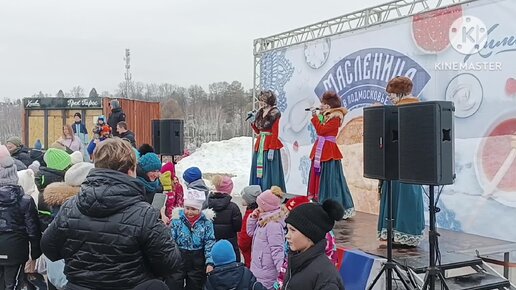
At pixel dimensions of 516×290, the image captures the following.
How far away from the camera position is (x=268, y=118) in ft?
19.9

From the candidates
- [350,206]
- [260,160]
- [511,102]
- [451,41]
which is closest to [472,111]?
[511,102]

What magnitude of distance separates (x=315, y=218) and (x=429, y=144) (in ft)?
4.83

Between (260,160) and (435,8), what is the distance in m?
2.70

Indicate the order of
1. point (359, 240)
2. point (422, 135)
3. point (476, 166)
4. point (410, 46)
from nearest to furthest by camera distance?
point (422, 135), point (359, 240), point (476, 166), point (410, 46)

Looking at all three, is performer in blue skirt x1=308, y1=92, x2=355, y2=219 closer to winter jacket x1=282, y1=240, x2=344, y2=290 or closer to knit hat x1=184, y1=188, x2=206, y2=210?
knit hat x1=184, y1=188, x2=206, y2=210

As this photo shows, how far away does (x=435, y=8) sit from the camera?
220 inches

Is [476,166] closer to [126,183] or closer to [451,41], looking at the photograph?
[451,41]

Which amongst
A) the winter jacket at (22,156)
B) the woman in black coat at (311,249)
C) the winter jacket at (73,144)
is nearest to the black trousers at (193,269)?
the woman in black coat at (311,249)

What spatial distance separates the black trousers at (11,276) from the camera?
12.0 feet

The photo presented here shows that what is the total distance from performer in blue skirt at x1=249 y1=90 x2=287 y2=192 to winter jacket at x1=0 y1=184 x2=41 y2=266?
3162 mm

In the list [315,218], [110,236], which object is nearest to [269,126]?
[315,218]

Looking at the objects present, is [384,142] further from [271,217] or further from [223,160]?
[223,160]

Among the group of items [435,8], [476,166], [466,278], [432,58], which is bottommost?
[466,278]

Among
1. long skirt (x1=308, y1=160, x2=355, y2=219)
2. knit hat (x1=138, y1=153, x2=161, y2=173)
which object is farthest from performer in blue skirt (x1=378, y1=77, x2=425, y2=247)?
knit hat (x1=138, y1=153, x2=161, y2=173)
